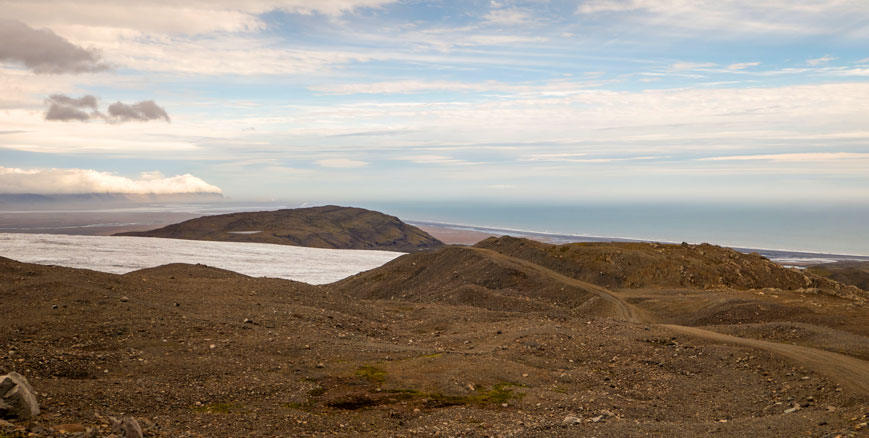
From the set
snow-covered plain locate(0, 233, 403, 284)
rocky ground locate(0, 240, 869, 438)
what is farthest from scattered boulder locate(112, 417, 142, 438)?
snow-covered plain locate(0, 233, 403, 284)

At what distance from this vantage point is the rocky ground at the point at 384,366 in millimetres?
12586

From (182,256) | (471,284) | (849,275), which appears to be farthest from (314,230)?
(471,284)

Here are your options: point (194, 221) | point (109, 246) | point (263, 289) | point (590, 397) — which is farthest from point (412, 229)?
point (590, 397)

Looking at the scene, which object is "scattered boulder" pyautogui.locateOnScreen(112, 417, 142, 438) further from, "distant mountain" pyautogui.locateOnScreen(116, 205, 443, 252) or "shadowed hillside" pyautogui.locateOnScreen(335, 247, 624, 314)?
"distant mountain" pyautogui.locateOnScreen(116, 205, 443, 252)

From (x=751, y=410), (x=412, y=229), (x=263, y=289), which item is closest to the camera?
(x=751, y=410)

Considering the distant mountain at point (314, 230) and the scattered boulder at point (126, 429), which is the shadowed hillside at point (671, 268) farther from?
the distant mountain at point (314, 230)

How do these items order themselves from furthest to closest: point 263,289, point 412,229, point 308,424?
point 412,229 < point 263,289 < point 308,424

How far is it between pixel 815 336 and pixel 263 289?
2424 cm

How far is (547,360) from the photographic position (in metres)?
20.0

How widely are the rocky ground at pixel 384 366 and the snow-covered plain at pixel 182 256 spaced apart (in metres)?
23.4

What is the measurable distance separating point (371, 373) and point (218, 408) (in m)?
4.90

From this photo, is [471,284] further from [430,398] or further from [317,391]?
[317,391]

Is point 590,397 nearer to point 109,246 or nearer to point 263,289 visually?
point 263,289

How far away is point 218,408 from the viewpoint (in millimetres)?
Answer: 13227
